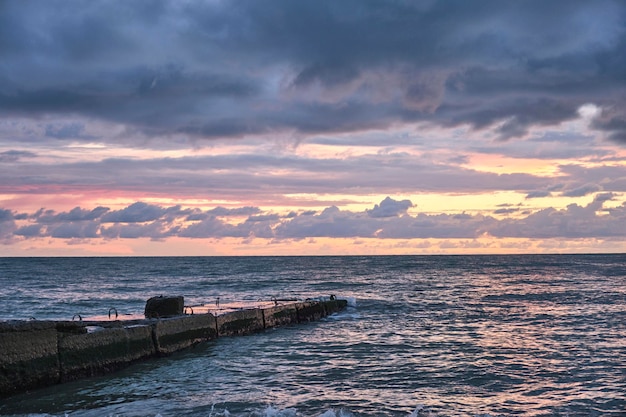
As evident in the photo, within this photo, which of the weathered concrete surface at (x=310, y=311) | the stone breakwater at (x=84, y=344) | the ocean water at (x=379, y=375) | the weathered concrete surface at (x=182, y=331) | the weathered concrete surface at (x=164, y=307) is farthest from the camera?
the weathered concrete surface at (x=310, y=311)

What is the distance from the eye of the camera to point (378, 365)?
53.0 ft

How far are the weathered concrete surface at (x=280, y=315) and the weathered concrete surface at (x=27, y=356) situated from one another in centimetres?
1107

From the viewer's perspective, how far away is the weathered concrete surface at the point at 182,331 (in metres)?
17.2

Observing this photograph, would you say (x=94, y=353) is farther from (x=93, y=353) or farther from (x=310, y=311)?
(x=310, y=311)

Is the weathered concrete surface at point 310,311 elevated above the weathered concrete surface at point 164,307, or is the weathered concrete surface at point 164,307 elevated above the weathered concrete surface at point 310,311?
the weathered concrete surface at point 164,307

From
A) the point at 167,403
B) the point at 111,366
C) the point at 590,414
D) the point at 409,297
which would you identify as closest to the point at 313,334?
the point at 111,366

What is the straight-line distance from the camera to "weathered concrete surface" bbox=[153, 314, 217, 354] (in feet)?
56.3

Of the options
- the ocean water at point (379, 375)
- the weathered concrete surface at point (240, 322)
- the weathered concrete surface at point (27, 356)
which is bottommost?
the ocean water at point (379, 375)

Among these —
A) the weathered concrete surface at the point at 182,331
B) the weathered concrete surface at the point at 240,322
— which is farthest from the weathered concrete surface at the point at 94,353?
the weathered concrete surface at the point at 240,322

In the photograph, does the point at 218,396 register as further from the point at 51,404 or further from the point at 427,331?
the point at 427,331

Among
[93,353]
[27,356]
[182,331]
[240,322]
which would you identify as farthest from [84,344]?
[240,322]

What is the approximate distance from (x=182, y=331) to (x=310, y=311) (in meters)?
10.2

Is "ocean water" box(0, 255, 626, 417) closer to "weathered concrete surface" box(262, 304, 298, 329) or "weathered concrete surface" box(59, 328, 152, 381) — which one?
"weathered concrete surface" box(59, 328, 152, 381)

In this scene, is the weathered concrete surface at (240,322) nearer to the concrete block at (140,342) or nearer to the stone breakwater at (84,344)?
the stone breakwater at (84,344)
